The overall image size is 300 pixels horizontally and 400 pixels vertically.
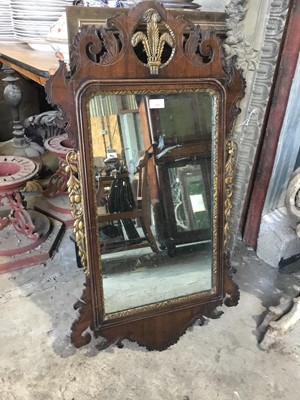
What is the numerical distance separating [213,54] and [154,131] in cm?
27

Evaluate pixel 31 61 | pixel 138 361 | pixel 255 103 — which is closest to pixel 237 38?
pixel 255 103

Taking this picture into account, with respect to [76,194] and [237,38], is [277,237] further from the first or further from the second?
[76,194]

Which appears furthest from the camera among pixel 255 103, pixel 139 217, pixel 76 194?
pixel 255 103

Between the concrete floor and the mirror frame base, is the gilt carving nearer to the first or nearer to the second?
the mirror frame base

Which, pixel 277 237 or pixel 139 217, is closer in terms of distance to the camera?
pixel 139 217

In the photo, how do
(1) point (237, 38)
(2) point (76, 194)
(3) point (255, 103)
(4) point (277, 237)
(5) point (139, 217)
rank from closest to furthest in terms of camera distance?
(2) point (76, 194) < (5) point (139, 217) < (1) point (237, 38) < (3) point (255, 103) < (4) point (277, 237)

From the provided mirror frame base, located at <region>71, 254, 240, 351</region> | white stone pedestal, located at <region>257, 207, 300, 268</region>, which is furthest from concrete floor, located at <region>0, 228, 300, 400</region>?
white stone pedestal, located at <region>257, 207, 300, 268</region>

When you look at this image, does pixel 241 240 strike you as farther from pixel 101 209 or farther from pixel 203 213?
pixel 101 209

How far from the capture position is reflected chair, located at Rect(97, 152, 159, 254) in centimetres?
107

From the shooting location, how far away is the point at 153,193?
3.67 feet

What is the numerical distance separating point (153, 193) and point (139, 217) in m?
0.08

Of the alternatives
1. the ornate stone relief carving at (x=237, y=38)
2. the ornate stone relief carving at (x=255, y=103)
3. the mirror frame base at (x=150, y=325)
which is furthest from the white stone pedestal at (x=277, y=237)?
the ornate stone relief carving at (x=237, y=38)

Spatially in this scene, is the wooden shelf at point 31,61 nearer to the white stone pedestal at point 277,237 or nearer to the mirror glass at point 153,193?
the mirror glass at point 153,193

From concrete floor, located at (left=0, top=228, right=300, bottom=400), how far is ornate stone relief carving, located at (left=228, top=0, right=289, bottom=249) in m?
0.43
